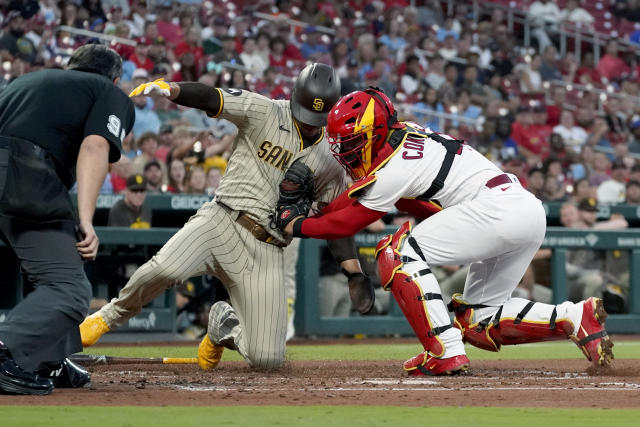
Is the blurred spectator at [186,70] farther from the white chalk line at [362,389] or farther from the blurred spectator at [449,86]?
the white chalk line at [362,389]

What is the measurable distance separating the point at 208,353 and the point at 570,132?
11.1 metres

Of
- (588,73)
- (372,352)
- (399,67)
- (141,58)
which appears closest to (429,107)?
(399,67)

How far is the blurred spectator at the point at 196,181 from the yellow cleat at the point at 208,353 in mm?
3986

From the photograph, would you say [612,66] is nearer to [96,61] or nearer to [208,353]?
[208,353]

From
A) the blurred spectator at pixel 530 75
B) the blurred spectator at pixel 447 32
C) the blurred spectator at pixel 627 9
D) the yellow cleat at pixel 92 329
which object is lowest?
the yellow cleat at pixel 92 329

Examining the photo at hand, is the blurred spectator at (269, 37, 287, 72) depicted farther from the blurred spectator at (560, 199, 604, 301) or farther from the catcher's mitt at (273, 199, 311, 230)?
the catcher's mitt at (273, 199, 311, 230)

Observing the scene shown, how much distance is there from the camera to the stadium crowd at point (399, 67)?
457 inches

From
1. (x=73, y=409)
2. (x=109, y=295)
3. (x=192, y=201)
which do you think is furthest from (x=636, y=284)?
(x=73, y=409)

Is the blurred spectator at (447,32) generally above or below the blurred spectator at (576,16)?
below

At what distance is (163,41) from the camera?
43.0ft

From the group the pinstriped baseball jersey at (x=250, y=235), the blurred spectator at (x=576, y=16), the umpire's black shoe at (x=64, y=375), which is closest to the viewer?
the umpire's black shoe at (x=64, y=375)

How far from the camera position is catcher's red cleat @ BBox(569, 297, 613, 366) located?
5.62 m

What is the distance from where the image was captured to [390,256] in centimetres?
554

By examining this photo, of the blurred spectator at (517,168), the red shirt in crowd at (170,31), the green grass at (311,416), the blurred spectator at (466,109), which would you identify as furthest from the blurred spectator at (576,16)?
the green grass at (311,416)
